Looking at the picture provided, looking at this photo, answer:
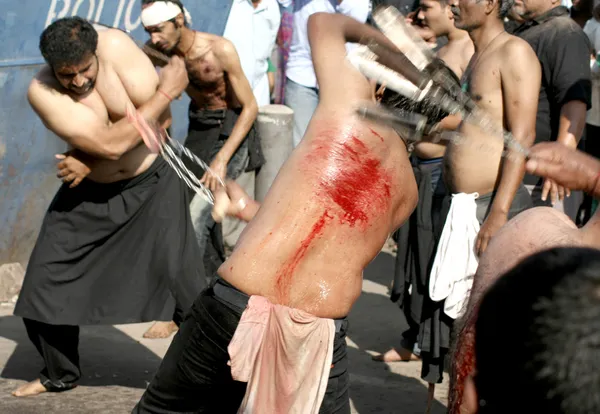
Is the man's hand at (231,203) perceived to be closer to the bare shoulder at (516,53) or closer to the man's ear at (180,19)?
the bare shoulder at (516,53)

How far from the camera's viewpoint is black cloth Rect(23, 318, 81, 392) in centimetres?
488

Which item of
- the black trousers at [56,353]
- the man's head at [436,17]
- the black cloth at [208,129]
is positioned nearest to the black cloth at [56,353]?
the black trousers at [56,353]

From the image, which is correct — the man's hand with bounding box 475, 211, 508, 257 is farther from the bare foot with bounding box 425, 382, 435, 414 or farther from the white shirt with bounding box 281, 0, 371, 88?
the white shirt with bounding box 281, 0, 371, 88

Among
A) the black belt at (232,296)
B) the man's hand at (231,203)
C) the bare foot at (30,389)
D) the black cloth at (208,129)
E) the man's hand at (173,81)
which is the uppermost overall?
the man's hand at (231,203)

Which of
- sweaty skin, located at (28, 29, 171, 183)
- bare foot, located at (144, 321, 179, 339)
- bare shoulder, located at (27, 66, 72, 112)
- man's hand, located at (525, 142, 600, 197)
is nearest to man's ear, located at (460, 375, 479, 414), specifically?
man's hand, located at (525, 142, 600, 197)

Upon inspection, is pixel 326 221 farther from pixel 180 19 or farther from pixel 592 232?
pixel 180 19

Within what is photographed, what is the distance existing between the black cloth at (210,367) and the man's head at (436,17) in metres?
2.60

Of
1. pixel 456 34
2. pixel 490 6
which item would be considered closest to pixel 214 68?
pixel 456 34

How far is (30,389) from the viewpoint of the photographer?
488 centimetres

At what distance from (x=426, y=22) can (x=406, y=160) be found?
2.35 meters

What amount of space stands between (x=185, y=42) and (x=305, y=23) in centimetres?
240

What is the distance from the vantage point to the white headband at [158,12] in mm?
5926

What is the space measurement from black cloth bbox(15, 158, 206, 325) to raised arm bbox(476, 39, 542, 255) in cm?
158

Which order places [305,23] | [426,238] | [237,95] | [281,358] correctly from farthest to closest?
[305,23] → [237,95] → [426,238] → [281,358]
